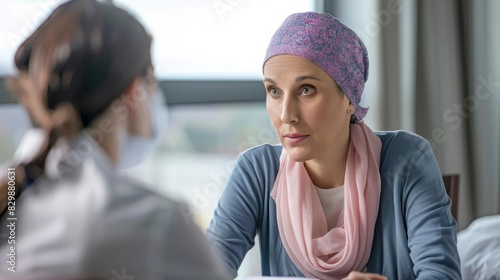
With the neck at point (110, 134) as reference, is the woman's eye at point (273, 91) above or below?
below

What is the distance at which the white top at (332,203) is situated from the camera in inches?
68.0

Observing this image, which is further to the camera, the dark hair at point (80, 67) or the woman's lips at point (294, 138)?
the woman's lips at point (294, 138)

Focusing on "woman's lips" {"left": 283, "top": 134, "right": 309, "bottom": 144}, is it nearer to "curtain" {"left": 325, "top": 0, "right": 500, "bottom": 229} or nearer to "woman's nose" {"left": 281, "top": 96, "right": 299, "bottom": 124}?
"woman's nose" {"left": 281, "top": 96, "right": 299, "bottom": 124}

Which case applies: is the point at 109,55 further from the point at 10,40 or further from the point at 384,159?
the point at 10,40

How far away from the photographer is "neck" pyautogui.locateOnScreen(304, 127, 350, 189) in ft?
5.75

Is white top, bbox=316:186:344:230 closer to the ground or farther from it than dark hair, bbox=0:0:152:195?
closer to the ground

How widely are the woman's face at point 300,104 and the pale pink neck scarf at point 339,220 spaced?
0.34 ft

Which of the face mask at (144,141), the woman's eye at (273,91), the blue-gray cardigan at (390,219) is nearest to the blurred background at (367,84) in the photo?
the blue-gray cardigan at (390,219)

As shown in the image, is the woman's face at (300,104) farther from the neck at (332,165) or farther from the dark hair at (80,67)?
the dark hair at (80,67)

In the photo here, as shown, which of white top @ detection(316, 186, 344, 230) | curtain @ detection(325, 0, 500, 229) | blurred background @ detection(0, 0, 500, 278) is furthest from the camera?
curtain @ detection(325, 0, 500, 229)

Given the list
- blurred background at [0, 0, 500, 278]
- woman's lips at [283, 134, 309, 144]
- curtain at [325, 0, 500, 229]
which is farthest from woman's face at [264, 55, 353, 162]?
curtain at [325, 0, 500, 229]

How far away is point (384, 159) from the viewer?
5.81 ft

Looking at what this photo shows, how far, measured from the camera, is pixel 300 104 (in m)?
1.64

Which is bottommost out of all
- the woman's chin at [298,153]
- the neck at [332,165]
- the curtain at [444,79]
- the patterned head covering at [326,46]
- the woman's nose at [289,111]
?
the curtain at [444,79]
